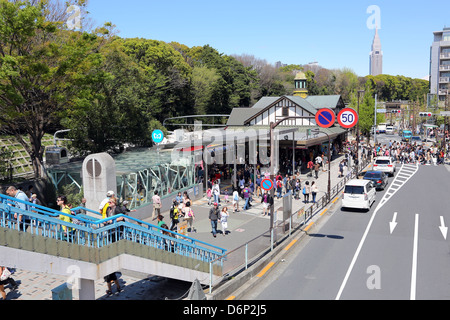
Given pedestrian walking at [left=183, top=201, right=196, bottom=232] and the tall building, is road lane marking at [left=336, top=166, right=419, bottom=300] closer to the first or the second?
pedestrian walking at [left=183, top=201, right=196, bottom=232]

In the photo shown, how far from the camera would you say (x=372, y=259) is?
602 inches

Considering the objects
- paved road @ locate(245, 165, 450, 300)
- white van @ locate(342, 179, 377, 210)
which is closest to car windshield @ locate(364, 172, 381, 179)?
paved road @ locate(245, 165, 450, 300)

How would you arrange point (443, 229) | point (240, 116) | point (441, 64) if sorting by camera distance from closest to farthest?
point (443, 229) < point (240, 116) < point (441, 64)

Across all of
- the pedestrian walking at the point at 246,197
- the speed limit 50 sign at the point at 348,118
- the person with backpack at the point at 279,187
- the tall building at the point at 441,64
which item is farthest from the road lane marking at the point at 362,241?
the tall building at the point at 441,64

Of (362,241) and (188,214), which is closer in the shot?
(362,241)

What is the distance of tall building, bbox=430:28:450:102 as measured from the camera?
92.9 m

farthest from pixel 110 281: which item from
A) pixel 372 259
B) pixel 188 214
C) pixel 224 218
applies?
pixel 372 259

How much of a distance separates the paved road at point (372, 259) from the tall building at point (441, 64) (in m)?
82.2

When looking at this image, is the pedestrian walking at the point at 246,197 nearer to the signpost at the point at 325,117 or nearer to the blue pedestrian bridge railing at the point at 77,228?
the signpost at the point at 325,117

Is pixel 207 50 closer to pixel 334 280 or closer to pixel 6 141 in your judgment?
pixel 6 141

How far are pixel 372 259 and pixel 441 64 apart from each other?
95.3 meters

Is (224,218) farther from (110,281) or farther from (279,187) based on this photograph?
(279,187)

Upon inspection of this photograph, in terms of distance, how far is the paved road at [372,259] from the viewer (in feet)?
40.9

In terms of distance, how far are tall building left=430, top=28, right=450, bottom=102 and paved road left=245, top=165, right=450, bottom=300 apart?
270 feet
